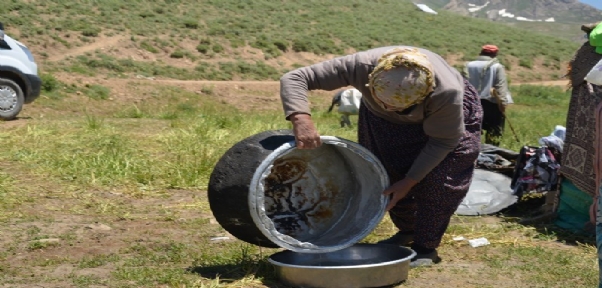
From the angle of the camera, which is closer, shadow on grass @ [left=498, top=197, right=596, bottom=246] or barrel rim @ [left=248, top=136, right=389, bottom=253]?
barrel rim @ [left=248, top=136, right=389, bottom=253]

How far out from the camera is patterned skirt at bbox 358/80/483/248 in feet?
13.4

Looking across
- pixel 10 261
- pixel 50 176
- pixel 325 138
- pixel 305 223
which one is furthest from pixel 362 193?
pixel 50 176

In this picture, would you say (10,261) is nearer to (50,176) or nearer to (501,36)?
(50,176)

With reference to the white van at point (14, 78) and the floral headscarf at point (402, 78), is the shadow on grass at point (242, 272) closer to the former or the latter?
the floral headscarf at point (402, 78)

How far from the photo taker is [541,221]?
5656 mm

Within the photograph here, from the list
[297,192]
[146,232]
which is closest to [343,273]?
[297,192]

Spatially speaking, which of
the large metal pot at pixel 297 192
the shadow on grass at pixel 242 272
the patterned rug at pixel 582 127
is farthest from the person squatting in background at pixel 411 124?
the patterned rug at pixel 582 127

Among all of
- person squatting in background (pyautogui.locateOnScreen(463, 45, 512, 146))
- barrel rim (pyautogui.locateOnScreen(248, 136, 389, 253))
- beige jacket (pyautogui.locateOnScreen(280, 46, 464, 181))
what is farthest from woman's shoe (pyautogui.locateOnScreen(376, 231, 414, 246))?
person squatting in background (pyautogui.locateOnScreen(463, 45, 512, 146))

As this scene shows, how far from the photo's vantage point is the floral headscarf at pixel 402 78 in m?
3.45

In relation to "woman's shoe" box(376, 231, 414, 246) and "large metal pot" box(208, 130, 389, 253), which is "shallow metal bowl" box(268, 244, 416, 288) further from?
"woman's shoe" box(376, 231, 414, 246)

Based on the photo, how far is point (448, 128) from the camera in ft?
12.4

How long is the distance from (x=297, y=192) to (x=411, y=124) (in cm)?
64

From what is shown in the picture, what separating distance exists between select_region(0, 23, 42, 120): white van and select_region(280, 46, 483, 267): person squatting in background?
7684 millimetres

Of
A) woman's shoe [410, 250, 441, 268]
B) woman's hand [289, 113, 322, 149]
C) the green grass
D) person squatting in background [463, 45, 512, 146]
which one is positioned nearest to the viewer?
woman's hand [289, 113, 322, 149]
